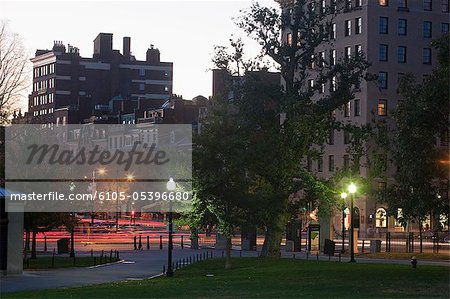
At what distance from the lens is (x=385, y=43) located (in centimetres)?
11150

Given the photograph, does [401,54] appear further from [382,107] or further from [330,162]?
[330,162]

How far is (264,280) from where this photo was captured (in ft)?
113

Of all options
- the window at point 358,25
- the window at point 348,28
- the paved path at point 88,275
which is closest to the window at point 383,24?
the window at point 358,25

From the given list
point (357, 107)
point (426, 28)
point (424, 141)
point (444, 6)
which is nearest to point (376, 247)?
point (424, 141)

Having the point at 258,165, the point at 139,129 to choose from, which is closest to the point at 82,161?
the point at 139,129

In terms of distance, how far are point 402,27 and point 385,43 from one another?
3133mm

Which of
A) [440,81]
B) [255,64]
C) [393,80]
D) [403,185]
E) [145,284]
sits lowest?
[145,284]

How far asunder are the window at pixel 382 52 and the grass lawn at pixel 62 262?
62772 mm

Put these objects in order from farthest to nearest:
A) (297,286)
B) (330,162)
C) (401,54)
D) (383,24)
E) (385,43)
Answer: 1. (330,162)
2. (401,54)
3. (385,43)
4. (383,24)
5. (297,286)

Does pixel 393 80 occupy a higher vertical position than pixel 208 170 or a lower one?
higher

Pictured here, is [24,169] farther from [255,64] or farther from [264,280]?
[264,280]

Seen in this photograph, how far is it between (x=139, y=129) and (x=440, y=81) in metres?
134

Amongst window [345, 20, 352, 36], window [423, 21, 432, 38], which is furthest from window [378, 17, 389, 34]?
window [423, 21, 432, 38]

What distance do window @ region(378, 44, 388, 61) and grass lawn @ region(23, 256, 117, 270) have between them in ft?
206
